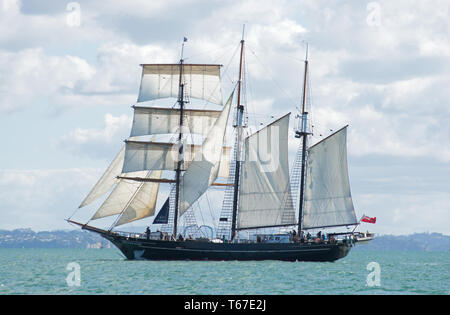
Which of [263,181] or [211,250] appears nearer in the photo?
[263,181]

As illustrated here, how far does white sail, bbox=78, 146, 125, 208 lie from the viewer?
75.9 meters

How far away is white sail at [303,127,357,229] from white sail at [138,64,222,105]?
12.2m

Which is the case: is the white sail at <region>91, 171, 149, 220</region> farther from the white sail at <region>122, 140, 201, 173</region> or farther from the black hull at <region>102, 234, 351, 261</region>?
the black hull at <region>102, 234, 351, 261</region>

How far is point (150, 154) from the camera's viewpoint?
82750 mm

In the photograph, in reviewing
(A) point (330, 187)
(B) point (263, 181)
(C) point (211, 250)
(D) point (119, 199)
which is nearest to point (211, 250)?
(C) point (211, 250)

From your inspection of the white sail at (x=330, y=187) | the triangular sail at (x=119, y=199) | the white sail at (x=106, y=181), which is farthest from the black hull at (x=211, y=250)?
the white sail at (x=106, y=181)

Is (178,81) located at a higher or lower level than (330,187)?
higher

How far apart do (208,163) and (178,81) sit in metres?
11.2

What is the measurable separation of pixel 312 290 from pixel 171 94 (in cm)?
3647

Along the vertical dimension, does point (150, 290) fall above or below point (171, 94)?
below

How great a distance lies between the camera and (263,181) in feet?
259

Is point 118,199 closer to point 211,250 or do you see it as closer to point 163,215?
point 163,215
